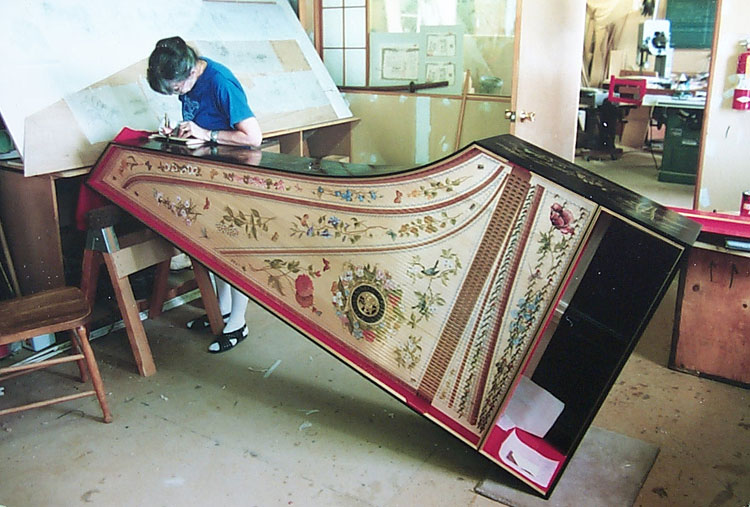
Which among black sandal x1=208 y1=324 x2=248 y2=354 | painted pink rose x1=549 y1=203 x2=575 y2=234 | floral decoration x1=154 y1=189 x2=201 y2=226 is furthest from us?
black sandal x1=208 y1=324 x2=248 y2=354

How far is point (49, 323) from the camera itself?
2.39 meters

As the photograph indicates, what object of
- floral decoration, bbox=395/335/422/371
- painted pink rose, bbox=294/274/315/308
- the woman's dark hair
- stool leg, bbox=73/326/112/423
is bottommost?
stool leg, bbox=73/326/112/423

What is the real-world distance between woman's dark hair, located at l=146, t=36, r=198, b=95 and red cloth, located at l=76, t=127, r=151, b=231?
10.6 inches

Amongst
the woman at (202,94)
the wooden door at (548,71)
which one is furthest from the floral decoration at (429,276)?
the wooden door at (548,71)

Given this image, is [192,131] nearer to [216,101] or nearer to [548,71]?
[216,101]

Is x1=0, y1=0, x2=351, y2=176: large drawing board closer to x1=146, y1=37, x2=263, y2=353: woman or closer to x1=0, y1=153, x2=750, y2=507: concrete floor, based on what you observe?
x1=146, y1=37, x2=263, y2=353: woman

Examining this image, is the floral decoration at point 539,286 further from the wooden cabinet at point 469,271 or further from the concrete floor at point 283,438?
the concrete floor at point 283,438

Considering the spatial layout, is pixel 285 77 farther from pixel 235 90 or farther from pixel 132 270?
pixel 132 270

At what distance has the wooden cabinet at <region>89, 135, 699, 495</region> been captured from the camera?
6.31 ft

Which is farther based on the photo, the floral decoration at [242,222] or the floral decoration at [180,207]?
the floral decoration at [180,207]

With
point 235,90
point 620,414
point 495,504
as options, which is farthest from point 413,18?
point 495,504

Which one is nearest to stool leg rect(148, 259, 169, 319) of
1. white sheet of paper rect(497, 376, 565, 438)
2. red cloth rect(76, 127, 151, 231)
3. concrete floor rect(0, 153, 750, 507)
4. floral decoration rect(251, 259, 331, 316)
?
concrete floor rect(0, 153, 750, 507)

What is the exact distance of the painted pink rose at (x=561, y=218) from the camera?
6.25 feet

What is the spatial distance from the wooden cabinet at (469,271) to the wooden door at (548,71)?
1352 mm
